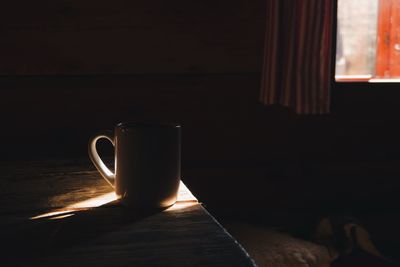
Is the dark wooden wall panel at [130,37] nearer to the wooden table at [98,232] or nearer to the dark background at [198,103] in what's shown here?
the dark background at [198,103]

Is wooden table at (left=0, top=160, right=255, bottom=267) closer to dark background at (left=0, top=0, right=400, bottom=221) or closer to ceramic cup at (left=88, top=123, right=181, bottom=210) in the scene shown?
ceramic cup at (left=88, top=123, right=181, bottom=210)

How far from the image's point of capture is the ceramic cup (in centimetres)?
100

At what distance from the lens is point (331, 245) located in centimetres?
235

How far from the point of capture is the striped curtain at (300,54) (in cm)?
254

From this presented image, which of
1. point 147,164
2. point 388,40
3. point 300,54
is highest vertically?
point 388,40

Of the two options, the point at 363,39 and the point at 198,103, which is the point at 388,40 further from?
the point at 198,103

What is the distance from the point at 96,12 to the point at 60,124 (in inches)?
24.6

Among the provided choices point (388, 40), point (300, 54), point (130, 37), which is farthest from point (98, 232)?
point (388, 40)

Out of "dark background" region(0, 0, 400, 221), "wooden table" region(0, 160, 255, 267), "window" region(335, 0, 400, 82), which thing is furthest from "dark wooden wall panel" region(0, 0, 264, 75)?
"window" region(335, 0, 400, 82)

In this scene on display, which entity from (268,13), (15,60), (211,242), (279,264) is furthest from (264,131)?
(211,242)

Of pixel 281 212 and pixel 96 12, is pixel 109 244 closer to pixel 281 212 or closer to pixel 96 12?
pixel 96 12

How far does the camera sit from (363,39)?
17.0 ft

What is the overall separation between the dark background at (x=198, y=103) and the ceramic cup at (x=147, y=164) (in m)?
1.58

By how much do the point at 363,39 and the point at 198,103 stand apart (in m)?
3.17
